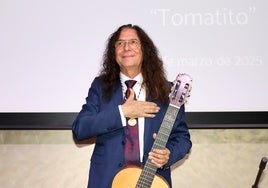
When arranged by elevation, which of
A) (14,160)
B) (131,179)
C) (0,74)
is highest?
(0,74)

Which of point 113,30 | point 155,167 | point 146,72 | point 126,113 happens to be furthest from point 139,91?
point 113,30

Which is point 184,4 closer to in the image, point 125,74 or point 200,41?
point 200,41

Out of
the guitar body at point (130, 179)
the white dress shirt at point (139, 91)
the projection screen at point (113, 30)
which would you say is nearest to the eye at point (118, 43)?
the white dress shirt at point (139, 91)

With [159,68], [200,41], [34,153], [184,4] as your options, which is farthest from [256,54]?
[34,153]

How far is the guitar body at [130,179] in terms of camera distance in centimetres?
203

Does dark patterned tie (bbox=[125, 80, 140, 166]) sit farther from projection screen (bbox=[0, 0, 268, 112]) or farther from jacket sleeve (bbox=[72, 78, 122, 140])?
projection screen (bbox=[0, 0, 268, 112])

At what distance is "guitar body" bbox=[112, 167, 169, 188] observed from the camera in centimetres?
203

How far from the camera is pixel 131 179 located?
2.06 m

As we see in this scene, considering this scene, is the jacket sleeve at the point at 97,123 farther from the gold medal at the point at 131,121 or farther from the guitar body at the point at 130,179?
the guitar body at the point at 130,179

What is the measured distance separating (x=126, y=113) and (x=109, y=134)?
21 cm

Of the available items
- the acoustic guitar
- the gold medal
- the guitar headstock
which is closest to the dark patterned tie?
the gold medal

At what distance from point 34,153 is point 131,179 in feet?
4.29

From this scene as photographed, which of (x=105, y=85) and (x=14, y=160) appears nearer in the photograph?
(x=105, y=85)

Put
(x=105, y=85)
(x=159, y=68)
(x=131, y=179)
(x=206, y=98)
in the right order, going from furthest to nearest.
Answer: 1. (x=206, y=98)
2. (x=159, y=68)
3. (x=105, y=85)
4. (x=131, y=179)
